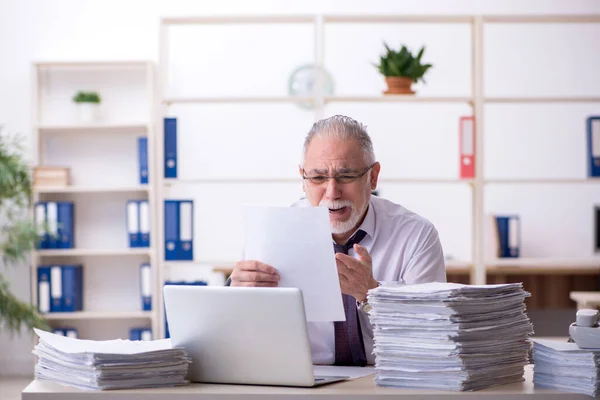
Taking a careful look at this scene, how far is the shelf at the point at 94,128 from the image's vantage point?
19.7ft

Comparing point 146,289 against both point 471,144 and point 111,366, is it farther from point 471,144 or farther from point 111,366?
point 111,366

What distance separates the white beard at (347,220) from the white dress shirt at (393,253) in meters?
0.07

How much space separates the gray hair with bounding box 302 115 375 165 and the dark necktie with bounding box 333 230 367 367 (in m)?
0.41

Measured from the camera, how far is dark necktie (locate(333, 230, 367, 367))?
2.35 m

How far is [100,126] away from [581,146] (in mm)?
3243

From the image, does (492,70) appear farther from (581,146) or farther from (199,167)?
(199,167)

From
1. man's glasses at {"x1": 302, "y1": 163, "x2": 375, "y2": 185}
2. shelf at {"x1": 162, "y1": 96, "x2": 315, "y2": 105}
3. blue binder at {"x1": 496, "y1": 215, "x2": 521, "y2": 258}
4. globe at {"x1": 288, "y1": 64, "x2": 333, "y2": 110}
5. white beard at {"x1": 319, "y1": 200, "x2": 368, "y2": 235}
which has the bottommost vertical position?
blue binder at {"x1": 496, "y1": 215, "x2": 521, "y2": 258}

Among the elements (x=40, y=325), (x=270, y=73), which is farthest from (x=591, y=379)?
(x=270, y=73)

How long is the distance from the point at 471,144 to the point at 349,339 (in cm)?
282

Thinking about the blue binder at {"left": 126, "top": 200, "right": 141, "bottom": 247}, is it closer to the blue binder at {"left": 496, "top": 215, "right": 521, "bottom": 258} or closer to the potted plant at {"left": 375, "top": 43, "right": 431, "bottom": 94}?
the potted plant at {"left": 375, "top": 43, "right": 431, "bottom": 94}

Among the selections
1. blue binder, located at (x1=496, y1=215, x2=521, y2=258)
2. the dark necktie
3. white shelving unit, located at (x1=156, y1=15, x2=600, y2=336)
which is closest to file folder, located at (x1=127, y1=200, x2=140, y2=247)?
white shelving unit, located at (x1=156, y1=15, x2=600, y2=336)

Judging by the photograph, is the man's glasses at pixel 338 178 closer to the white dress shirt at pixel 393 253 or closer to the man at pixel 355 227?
the man at pixel 355 227

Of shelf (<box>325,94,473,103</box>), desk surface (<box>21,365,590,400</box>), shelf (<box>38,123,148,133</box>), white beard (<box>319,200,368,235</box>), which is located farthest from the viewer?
shelf (<box>38,123,148,133</box>)

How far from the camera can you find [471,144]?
5012 millimetres
